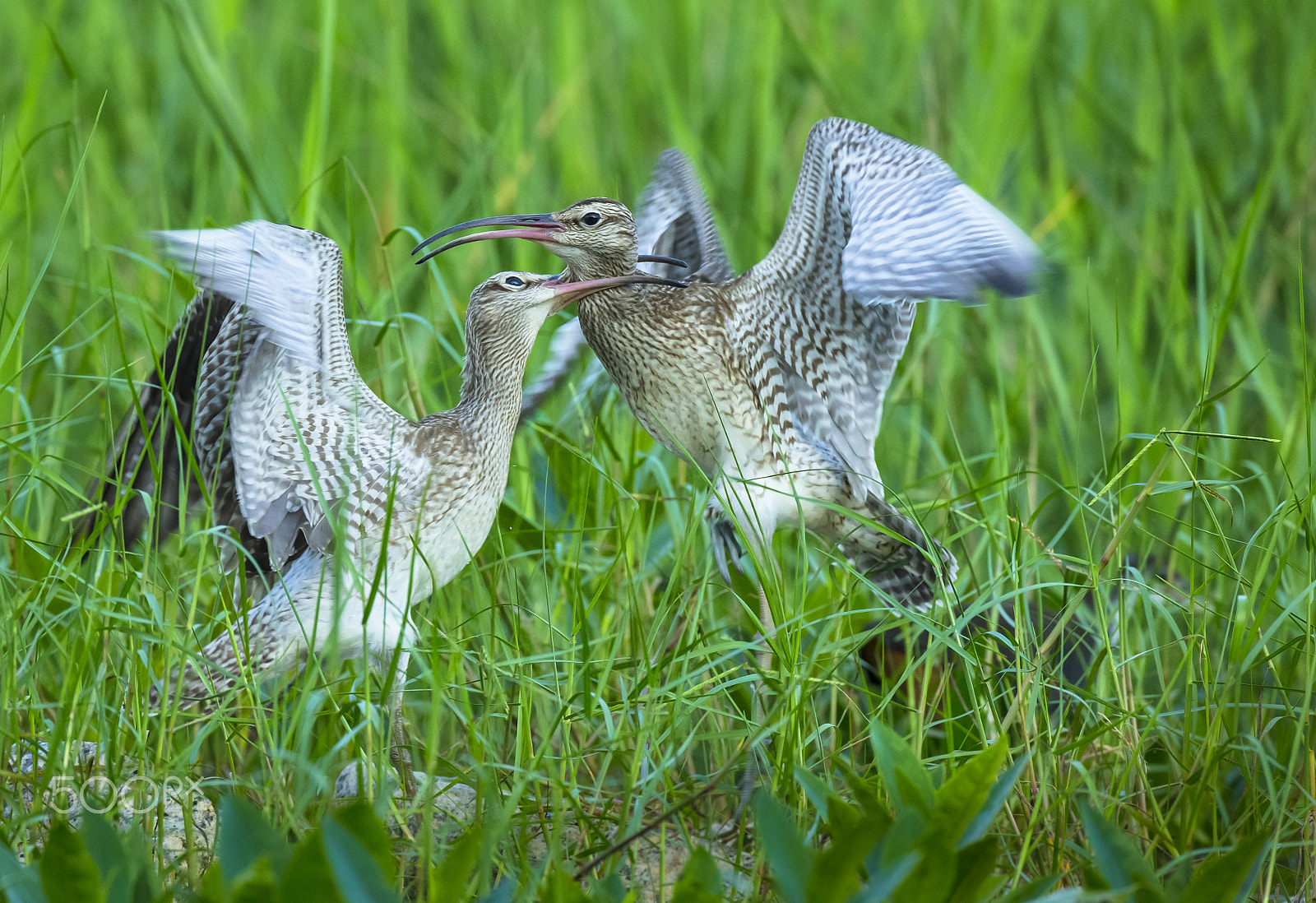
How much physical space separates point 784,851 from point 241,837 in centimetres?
87

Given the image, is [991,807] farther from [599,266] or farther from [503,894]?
[599,266]

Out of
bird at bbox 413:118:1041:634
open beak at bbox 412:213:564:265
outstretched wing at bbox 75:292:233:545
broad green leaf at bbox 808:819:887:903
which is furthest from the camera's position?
bird at bbox 413:118:1041:634

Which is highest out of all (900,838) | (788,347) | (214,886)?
(788,347)

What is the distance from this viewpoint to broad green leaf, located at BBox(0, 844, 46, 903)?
194 cm

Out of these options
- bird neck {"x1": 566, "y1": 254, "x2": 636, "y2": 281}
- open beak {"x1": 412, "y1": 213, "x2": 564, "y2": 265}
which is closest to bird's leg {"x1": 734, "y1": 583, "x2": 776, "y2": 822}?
bird neck {"x1": 566, "y1": 254, "x2": 636, "y2": 281}

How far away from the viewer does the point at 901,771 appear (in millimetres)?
2311

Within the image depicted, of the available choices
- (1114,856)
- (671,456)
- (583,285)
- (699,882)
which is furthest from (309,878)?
(671,456)

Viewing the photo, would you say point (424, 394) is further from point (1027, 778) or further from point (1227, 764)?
point (1227, 764)

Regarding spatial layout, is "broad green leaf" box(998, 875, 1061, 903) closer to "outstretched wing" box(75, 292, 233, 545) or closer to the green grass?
the green grass

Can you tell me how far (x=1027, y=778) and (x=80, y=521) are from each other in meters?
2.64

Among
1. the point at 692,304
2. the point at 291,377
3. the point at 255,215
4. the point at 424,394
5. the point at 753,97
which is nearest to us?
the point at 291,377

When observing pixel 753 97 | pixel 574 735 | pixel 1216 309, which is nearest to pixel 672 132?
pixel 753 97

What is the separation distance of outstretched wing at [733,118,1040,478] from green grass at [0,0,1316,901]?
35 cm

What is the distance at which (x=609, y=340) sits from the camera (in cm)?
333
